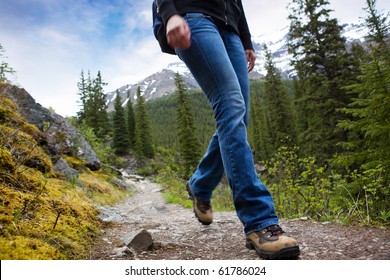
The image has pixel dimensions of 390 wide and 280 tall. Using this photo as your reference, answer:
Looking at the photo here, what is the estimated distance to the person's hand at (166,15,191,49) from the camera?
190 cm

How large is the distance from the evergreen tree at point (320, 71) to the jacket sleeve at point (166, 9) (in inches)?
530

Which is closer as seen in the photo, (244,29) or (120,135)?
(244,29)

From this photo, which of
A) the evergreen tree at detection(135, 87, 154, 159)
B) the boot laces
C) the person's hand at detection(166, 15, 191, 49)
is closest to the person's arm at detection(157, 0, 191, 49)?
the person's hand at detection(166, 15, 191, 49)

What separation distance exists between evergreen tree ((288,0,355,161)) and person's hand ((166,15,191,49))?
44.4 feet

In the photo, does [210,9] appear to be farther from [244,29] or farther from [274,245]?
[274,245]

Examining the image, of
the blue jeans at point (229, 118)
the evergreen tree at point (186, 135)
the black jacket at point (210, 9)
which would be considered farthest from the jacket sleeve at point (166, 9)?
the evergreen tree at point (186, 135)

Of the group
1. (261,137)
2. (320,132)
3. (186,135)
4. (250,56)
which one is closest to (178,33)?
(250,56)

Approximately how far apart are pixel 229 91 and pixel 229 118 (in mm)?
191

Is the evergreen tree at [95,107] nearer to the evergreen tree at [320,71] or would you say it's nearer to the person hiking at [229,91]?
the evergreen tree at [320,71]

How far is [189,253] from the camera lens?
2.18 meters

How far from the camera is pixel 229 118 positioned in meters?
2.03

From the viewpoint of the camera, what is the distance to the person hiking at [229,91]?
188cm

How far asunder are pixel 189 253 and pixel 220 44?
59.9 inches

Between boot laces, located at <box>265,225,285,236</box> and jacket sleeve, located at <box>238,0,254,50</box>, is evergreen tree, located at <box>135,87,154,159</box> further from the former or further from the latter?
boot laces, located at <box>265,225,285,236</box>
